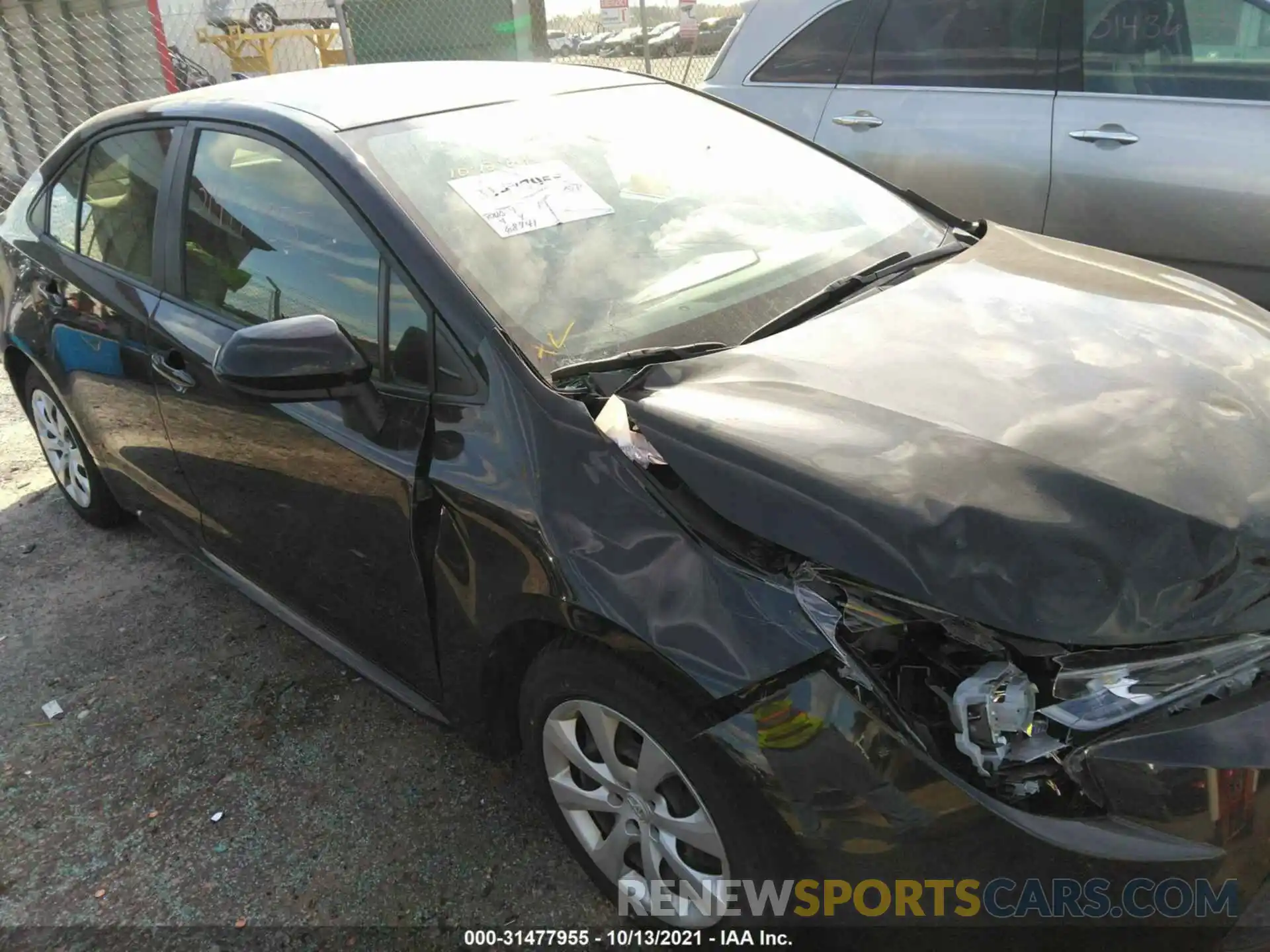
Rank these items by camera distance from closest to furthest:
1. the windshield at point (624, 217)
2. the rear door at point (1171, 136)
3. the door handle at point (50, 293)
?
the windshield at point (624, 217) → the door handle at point (50, 293) → the rear door at point (1171, 136)

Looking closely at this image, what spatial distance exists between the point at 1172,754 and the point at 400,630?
5.26ft

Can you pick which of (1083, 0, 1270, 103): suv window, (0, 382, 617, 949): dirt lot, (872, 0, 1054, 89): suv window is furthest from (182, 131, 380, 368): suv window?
(1083, 0, 1270, 103): suv window

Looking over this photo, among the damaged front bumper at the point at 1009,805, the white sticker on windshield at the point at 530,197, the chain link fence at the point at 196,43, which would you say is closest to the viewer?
the damaged front bumper at the point at 1009,805

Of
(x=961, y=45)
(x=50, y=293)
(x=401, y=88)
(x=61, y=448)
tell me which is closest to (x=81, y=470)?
(x=61, y=448)

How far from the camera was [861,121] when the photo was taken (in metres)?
4.40

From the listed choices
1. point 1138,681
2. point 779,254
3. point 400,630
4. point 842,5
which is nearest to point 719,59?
point 842,5

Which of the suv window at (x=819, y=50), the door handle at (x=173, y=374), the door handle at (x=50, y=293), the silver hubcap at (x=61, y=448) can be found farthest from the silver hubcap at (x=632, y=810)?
the suv window at (x=819, y=50)

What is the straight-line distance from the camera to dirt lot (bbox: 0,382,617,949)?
2.19 metres

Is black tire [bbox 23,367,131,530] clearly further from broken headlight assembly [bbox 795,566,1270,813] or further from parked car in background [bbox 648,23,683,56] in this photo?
parked car in background [bbox 648,23,683,56]

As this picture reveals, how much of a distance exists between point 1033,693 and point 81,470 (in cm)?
372

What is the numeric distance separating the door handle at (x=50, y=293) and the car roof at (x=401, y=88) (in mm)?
738

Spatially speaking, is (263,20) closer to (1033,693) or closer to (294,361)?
(294,361)

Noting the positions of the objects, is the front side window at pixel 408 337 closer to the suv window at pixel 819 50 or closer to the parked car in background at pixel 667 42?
the suv window at pixel 819 50

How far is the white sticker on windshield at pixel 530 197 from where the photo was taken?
2.22 m
